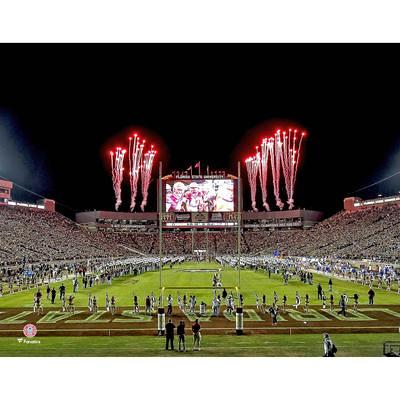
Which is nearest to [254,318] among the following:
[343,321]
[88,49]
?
[343,321]

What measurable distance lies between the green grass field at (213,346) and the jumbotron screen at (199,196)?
194ft

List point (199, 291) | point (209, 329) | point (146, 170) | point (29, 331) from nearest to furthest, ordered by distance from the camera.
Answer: point (29, 331)
point (209, 329)
point (199, 291)
point (146, 170)

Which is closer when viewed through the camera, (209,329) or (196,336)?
(196,336)

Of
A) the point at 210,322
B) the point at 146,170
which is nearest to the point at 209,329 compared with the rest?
the point at 210,322

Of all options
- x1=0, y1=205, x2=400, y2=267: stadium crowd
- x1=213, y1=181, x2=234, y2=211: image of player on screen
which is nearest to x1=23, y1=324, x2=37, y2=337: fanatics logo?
x1=0, y1=205, x2=400, y2=267: stadium crowd

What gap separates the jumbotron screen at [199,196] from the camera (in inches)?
2995

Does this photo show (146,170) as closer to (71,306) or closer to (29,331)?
(71,306)

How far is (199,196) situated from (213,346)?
6099 cm

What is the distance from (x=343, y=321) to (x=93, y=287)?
785 inches

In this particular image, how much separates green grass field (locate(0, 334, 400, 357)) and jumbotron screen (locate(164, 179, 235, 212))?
59.0 meters

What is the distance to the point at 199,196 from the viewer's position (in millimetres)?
76312

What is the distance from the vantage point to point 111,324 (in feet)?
63.9

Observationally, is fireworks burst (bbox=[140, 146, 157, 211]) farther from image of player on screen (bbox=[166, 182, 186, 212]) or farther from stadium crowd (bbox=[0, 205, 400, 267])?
stadium crowd (bbox=[0, 205, 400, 267])

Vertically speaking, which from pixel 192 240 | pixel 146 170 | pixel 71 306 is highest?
pixel 146 170
